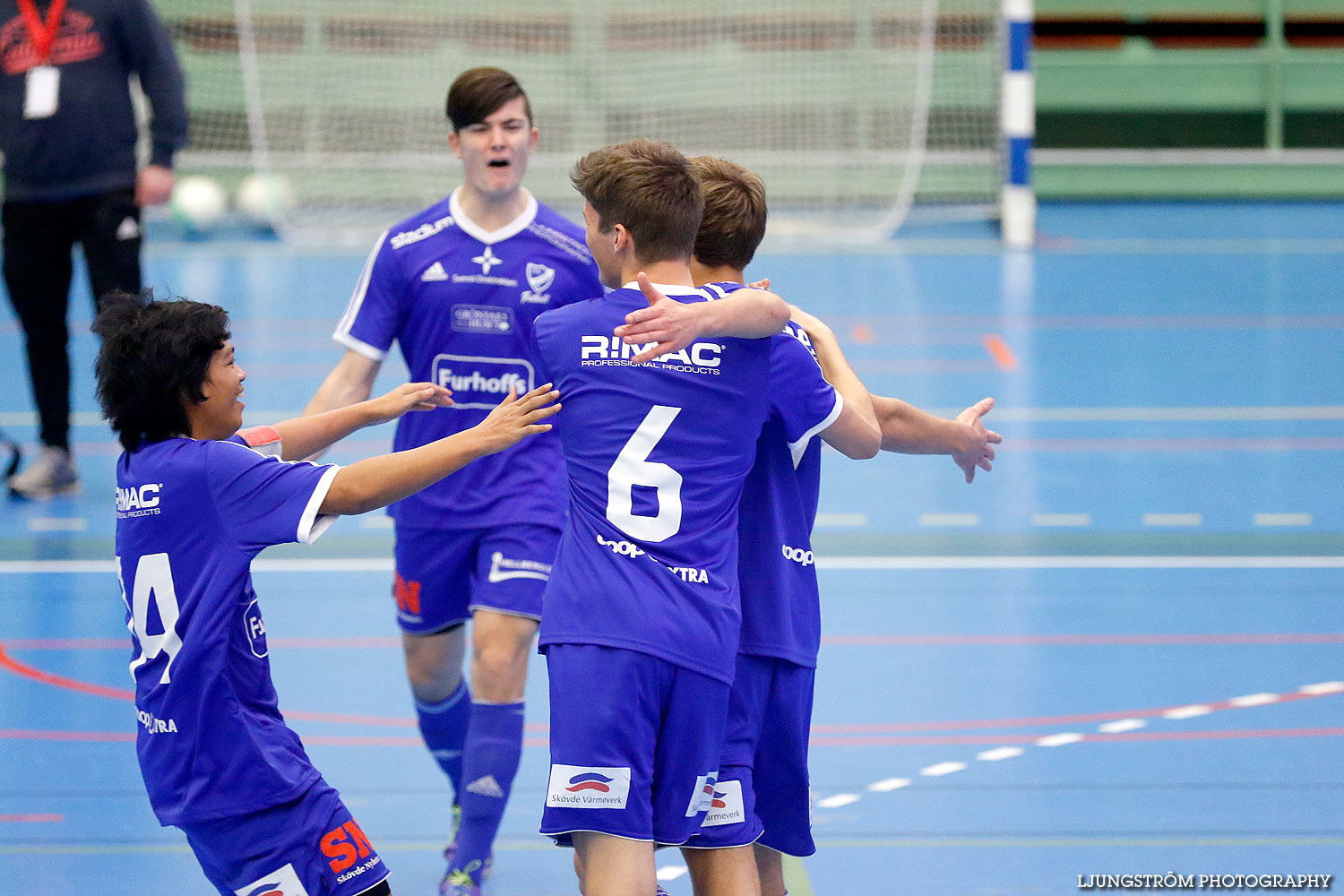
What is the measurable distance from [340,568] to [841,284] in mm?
6180

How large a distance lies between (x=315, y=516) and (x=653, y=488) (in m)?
0.59

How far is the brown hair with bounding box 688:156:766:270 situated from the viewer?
2902mm

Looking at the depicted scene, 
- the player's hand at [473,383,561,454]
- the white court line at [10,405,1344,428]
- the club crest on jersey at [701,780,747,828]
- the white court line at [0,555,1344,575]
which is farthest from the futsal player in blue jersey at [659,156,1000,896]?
the white court line at [10,405,1344,428]

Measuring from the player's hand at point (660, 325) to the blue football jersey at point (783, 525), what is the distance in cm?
26

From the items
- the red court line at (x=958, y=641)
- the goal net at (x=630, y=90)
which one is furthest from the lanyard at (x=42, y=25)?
the goal net at (x=630, y=90)

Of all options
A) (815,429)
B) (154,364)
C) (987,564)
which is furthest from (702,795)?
(987,564)

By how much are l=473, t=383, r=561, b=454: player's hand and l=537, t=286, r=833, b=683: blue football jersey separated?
0.06 metres

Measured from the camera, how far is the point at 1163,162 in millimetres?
15281

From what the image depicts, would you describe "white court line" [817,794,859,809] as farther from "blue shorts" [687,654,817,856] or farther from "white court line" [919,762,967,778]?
"blue shorts" [687,654,817,856]

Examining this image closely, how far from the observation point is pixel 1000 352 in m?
9.52

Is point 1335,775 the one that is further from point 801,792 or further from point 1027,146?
point 1027,146

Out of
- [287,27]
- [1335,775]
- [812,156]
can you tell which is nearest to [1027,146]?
[812,156]

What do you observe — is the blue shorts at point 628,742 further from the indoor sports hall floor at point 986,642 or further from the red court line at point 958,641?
the red court line at point 958,641

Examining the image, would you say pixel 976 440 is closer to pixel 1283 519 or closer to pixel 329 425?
pixel 329 425
